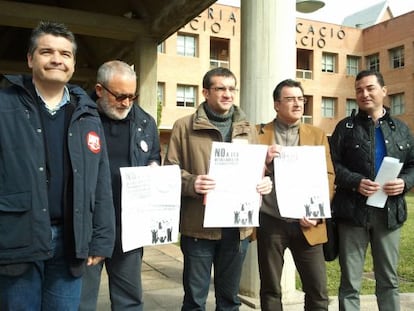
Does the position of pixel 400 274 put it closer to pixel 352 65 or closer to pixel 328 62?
pixel 328 62

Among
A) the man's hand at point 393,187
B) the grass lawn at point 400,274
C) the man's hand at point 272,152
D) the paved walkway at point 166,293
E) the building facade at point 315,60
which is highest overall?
the building facade at point 315,60

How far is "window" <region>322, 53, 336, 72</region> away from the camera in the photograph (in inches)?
1396

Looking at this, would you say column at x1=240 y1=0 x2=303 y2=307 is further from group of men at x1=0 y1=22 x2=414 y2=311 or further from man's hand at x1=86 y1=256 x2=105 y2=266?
man's hand at x1=86 y1=256 x2=105 y2=266

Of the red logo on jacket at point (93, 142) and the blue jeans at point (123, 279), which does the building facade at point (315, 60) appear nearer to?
the blue jeans at point (123, 279)

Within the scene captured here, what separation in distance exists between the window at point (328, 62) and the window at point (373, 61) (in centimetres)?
304

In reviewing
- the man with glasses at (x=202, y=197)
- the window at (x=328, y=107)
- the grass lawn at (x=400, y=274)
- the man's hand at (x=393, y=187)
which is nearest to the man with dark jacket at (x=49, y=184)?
the man with glasses at (x=202, y=197)

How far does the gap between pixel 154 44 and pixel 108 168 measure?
25.4ft

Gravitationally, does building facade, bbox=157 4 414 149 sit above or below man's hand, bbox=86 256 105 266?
above

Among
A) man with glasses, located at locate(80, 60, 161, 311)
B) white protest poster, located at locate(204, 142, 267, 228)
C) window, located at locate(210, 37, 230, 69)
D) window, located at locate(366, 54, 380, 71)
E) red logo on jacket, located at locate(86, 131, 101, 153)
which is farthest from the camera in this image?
window, located at locate(366, 54, 380, 71)

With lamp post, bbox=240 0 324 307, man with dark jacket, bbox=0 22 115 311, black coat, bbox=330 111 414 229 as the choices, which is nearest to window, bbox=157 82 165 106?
lamp post, bbox=240 0 324 307

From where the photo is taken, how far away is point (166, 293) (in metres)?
5.52

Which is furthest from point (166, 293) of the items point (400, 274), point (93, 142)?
point (400, 274)

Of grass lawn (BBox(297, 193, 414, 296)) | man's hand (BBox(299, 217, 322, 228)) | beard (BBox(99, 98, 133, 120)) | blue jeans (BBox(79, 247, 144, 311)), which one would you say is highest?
beard (BBox(99, 98, 133, 120))

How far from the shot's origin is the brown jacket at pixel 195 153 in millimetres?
3322
